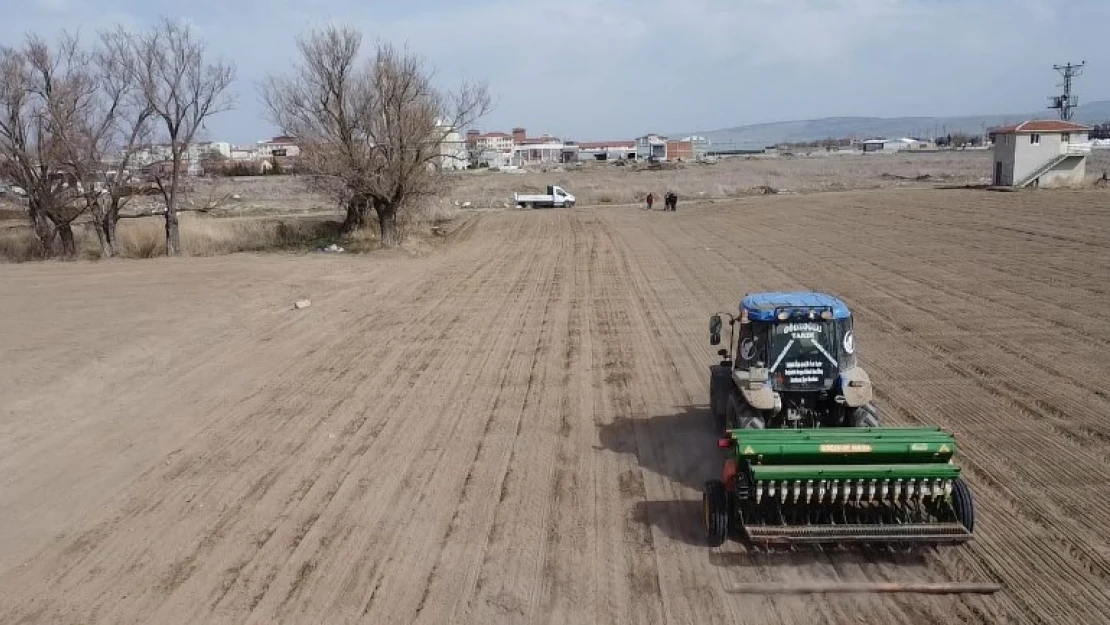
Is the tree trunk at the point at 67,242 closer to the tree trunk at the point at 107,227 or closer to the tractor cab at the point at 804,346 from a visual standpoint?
the tree trunk at the point at 107,227

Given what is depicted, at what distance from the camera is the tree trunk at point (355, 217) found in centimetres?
3709

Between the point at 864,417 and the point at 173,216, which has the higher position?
the point at 173,216

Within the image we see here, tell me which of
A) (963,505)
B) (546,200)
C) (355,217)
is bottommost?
(963,505)

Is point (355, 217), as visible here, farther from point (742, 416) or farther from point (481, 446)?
point (742, 416)

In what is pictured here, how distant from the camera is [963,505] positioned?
23.7 feet

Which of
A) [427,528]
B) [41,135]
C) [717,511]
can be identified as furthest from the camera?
[41,135]

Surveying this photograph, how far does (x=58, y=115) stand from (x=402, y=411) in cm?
2695

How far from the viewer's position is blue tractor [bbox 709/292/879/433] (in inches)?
339

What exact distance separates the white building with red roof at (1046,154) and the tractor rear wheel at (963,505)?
49.3 m

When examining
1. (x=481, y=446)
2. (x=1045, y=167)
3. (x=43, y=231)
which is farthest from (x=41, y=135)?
(x=1045, y=167)

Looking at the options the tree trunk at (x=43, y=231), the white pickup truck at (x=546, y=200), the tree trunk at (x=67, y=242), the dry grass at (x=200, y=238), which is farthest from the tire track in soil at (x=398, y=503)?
the white pickup truck at (x=546, y=200)

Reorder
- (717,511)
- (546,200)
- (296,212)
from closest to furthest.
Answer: (717,511) → (296,212) → (546,200)

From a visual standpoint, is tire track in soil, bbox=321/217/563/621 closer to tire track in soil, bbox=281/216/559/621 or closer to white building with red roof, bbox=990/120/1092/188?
tire track in soil, bbox=281/216/559/621

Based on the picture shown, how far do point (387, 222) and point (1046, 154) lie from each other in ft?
126
